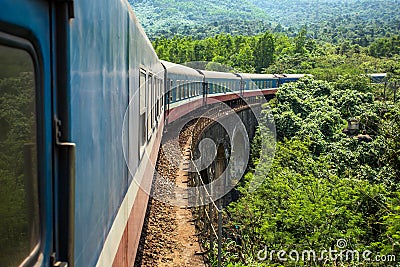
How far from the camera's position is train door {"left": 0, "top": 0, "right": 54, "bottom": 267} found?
1.25 meters

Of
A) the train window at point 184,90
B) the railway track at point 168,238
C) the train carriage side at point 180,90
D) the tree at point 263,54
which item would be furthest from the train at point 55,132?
the tree at point 263,54

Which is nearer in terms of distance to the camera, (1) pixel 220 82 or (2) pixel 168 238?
(2) pixel 168 238

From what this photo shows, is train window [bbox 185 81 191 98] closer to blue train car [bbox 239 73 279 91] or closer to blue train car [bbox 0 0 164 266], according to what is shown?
blue train car [bbox 239 73 279 91]

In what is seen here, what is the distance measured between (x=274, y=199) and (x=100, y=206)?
32.9 ft

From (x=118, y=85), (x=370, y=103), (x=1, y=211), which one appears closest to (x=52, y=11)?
(x=1, y=211)

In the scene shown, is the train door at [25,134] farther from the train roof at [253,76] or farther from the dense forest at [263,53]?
the dense forest at [263,53]

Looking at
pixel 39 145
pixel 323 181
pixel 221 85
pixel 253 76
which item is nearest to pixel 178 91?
pixel 323 181

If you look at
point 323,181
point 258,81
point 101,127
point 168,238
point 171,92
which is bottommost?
point 323,181

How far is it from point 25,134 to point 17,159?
0.27ft

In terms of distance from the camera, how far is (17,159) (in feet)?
4.37

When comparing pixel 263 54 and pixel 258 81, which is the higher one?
pixel 263 54

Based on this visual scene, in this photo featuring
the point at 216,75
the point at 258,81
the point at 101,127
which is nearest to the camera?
the point at 101,127

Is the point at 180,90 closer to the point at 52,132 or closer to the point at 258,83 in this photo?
the point at 52,132

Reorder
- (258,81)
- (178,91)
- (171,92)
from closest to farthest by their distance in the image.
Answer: (171,92)
(178,91)
(258,81)
